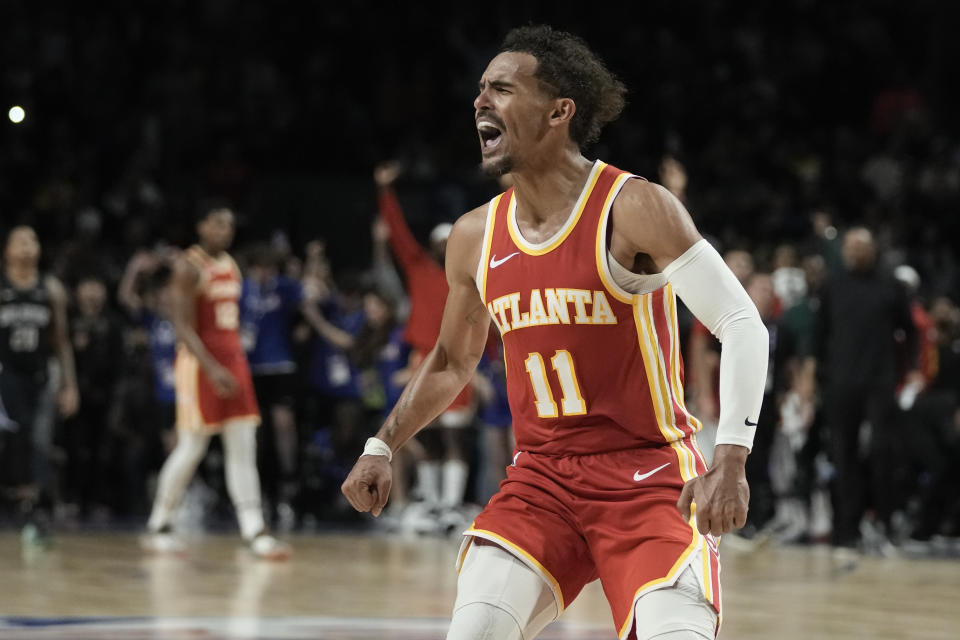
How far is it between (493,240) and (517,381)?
348mm

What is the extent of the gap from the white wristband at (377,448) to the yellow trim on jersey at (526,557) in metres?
0.31

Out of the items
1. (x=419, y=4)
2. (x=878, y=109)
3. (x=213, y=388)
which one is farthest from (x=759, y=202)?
(x=213, y=388)

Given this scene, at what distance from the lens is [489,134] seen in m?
3.50

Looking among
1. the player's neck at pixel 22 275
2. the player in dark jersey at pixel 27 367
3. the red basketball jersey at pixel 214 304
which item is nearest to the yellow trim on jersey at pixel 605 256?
the red basketball jersey at pixel 214 304

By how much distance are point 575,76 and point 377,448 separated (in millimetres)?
1021

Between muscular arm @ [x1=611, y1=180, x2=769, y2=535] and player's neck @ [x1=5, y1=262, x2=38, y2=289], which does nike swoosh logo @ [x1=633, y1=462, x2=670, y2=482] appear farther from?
player's neck @ [x1=5, y1=262, x2=38, y2=289]

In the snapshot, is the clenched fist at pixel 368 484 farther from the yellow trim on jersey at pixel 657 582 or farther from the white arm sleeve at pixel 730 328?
the white arm sleeve at pixel 730 328

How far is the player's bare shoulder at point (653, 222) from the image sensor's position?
3.26 meters

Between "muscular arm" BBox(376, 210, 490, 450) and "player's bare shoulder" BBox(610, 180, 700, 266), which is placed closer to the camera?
"player's bare shoulder" BBox(610, 180, 700, 266)

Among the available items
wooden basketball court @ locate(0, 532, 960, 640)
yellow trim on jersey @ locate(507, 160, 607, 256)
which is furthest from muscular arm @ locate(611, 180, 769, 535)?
wooden basketball court @ locate(0, 532, 960, 640)

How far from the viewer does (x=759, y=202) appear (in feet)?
51.0

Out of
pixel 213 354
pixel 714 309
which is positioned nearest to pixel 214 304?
pixel 213 354

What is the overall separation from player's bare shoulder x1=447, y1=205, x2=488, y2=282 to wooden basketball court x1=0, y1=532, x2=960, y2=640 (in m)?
2.51

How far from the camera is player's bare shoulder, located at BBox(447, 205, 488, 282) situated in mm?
3656
